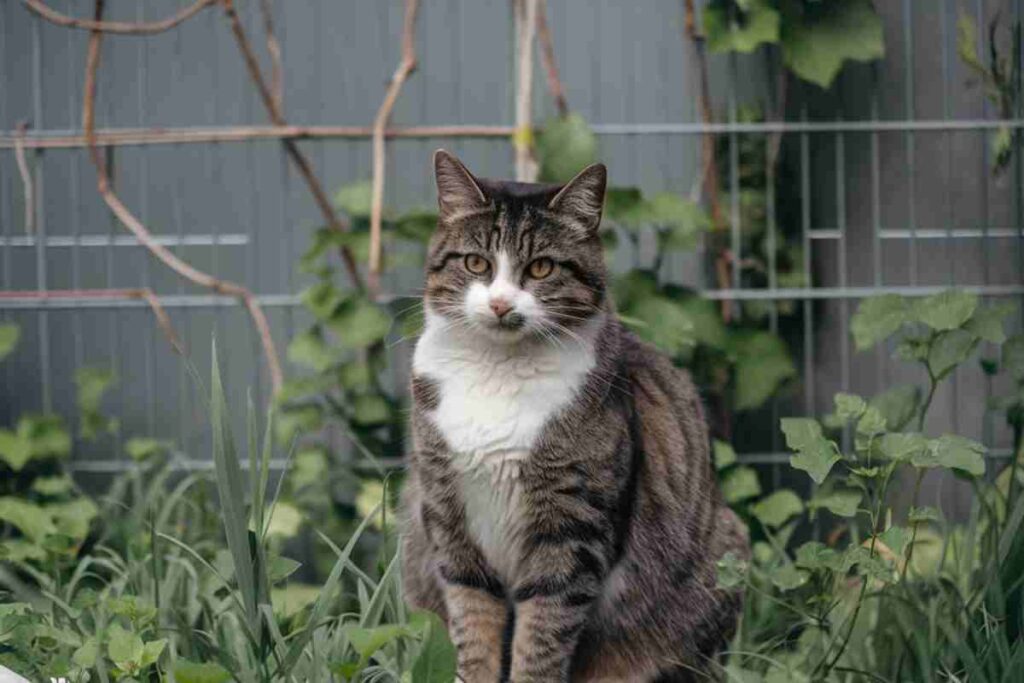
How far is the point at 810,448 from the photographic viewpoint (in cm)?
207

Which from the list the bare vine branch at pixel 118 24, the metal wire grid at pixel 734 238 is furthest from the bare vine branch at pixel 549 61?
the bare vine branch at pixel 118 24

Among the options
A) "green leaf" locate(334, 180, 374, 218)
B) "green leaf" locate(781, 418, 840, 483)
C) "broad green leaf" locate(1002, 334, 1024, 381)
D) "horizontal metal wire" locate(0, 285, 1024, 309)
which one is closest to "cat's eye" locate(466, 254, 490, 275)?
"green leaf" locate(781, 418, 840, 483)

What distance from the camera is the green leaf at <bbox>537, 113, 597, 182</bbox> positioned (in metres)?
3.58

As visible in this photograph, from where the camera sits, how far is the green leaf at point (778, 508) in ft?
11.2

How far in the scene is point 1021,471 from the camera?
8.00 ft

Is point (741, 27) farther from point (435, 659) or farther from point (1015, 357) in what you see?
point (435, 659)

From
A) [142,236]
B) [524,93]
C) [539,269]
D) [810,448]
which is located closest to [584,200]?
[539,269]

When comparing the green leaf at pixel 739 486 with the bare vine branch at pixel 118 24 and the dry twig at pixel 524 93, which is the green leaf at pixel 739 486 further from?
the bare vine branch at pixel 118 24

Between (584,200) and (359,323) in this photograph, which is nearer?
(584,200)

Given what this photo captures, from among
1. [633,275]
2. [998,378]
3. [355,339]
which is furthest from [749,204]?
[355,339]

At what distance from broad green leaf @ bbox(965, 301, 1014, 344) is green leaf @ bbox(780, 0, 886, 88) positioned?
1.22 metres

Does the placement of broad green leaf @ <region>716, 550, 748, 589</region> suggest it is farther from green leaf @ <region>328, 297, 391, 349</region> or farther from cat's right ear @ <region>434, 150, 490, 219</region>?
green leaf @ <region>328, 297, 391, 349</region>

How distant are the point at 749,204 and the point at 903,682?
191 centimetres

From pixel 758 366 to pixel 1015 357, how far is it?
3.46 feet
